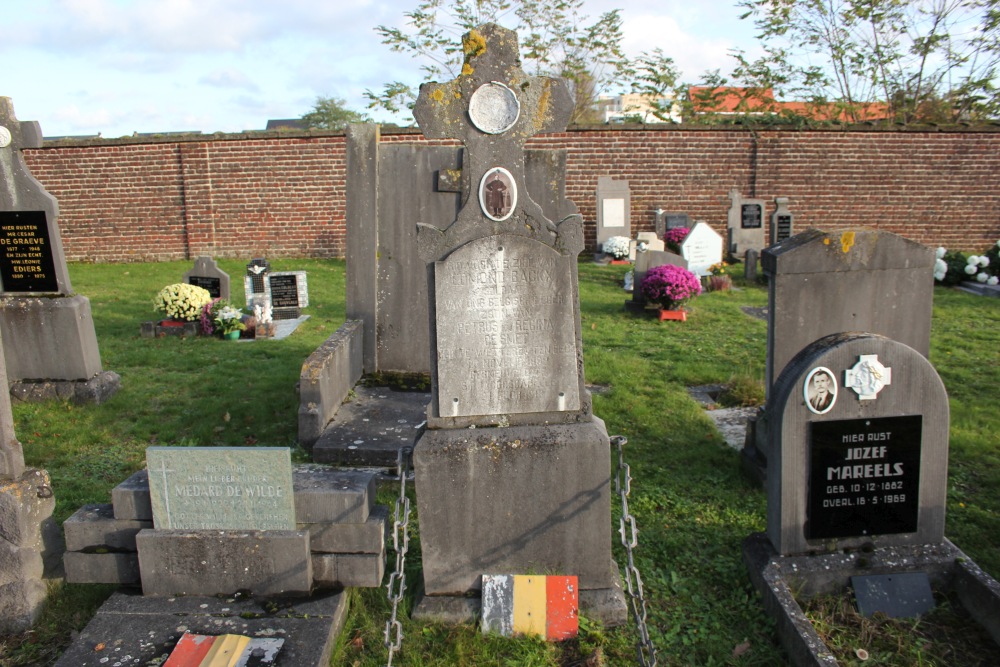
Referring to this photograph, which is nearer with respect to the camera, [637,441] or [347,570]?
[347,570]

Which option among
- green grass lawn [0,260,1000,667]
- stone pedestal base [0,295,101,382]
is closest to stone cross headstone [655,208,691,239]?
green grass lawn [0,260,1000,667]

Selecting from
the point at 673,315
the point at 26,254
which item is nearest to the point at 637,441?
the point at 673,315

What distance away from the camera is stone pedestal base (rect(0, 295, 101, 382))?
7242 mm

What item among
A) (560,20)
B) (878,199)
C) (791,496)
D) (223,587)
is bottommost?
(223,587)

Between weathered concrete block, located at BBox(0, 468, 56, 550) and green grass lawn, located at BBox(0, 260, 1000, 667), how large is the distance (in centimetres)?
37

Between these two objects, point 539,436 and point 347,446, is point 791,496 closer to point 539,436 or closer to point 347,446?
point 539,436

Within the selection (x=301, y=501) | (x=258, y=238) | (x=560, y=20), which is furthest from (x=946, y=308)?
(x=560, y=20)

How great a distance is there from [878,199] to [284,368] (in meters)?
15.5

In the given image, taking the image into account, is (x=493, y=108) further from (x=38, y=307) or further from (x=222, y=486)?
(x=38, y=307)

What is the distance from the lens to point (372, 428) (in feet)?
19.7

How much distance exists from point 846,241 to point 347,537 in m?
3.94

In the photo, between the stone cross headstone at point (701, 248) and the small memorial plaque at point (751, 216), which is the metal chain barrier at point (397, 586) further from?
the small memorial plaque at point (751, 216)

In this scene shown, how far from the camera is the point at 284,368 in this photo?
8555mm

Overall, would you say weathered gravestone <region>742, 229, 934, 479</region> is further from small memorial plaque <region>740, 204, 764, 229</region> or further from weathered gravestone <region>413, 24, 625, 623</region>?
small memorial plaque <region>740, 204, 764, 229</region>
